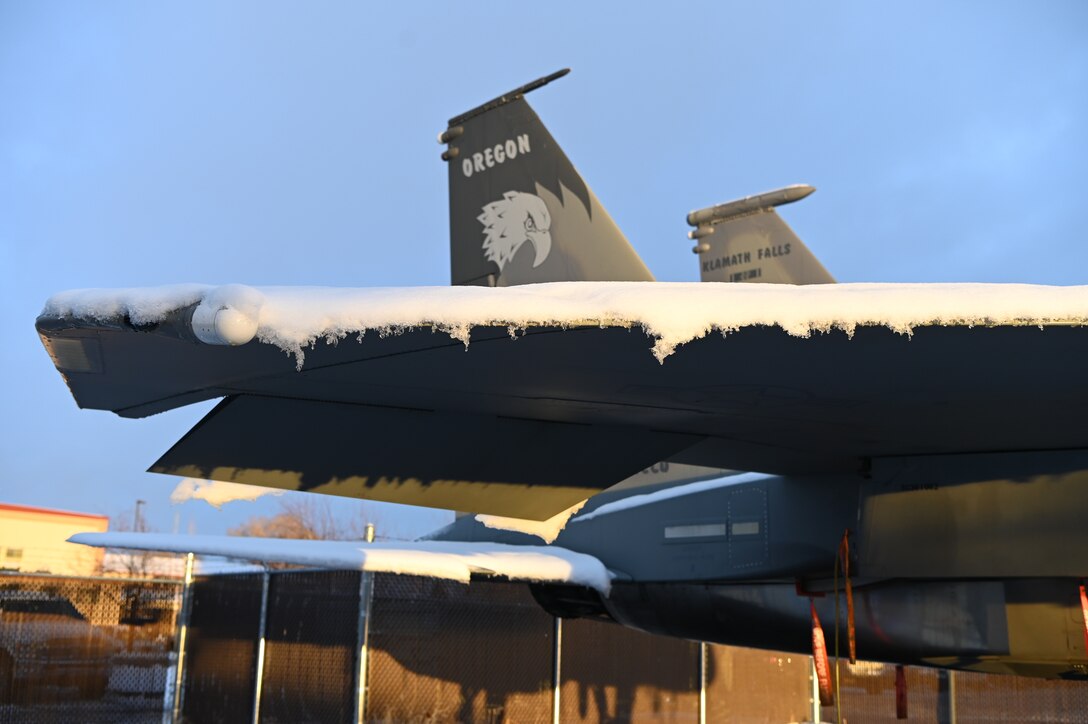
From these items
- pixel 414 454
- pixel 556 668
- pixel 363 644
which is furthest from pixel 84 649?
pixel 414 454

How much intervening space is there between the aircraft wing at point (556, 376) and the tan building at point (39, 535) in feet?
133

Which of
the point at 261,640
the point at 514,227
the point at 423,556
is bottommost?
the point at 261,640

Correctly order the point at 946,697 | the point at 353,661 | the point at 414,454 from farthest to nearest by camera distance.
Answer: the point at 946,697 → the point at 353,661 → the point at 414,454

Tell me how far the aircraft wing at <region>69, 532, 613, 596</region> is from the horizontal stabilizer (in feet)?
10.9

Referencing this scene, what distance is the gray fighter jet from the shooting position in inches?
100

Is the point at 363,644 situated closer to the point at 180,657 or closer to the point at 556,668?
the point at 556,668

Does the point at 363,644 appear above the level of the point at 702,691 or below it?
above

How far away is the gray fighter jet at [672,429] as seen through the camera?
2.55 meters

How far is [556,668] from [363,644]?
260 cm

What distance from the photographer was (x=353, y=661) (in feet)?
32.3

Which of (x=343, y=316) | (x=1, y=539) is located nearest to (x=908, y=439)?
(x=343, y=316)

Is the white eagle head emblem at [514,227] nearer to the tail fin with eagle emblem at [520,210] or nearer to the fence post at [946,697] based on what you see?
the tail fin with eagle emblem at [520,210]

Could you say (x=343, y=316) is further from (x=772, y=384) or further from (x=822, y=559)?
(x=822, y=559)

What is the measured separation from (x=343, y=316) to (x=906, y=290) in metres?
1.50
